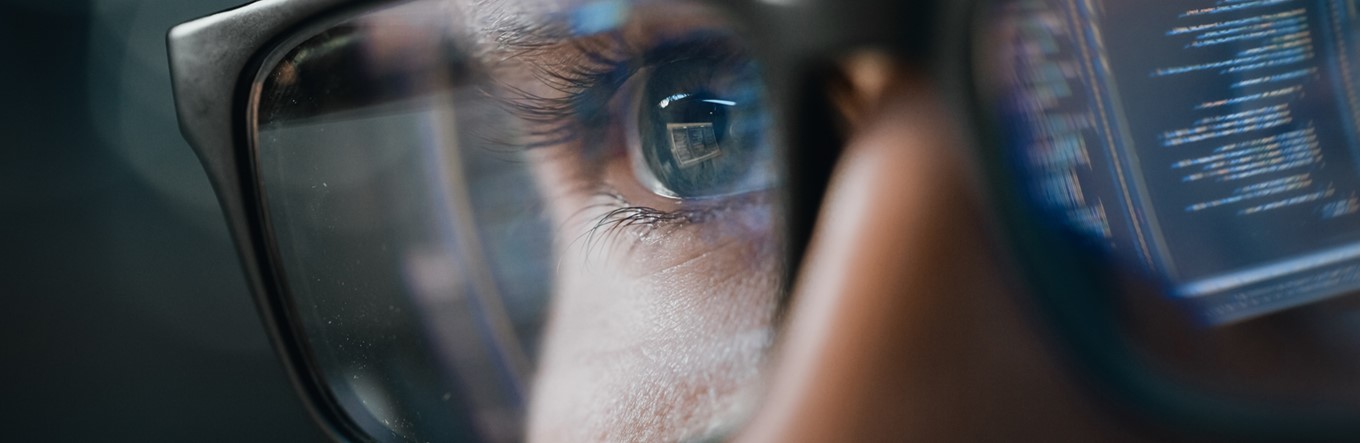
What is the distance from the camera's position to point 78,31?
38.8 inches

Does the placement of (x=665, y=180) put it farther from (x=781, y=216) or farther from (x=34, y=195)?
(x=34, y=195)

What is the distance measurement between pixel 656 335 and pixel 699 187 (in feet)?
0.22

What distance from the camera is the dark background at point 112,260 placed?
0.97 metres

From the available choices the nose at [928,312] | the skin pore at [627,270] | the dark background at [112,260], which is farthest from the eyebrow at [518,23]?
the dark background at [112,260]

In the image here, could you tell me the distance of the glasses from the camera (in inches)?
10.3

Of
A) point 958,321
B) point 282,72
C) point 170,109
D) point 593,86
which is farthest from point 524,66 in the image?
point 170,109

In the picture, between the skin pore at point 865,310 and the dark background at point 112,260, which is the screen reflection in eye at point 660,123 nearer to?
the skin pore at point 865,310

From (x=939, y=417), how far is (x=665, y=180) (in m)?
0.17

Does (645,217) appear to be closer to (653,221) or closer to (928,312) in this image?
(653,221)

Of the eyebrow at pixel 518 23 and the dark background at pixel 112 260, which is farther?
the dark background at pixel 112 260

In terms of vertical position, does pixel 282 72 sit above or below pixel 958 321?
above

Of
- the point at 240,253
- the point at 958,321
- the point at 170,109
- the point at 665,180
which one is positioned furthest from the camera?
the point at 170,109

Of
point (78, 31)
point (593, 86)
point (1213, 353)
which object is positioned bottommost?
point (1213, 353)

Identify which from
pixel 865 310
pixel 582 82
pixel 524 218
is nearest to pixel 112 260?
pixel 524 218
